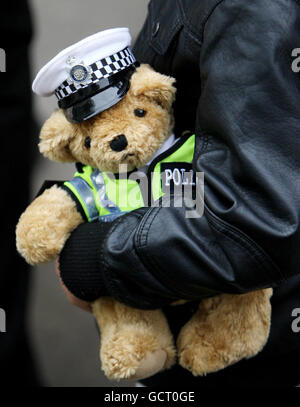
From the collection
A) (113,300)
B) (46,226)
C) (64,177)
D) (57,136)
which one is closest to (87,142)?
(57,136)

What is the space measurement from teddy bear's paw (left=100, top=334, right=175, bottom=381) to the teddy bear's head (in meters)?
0.29

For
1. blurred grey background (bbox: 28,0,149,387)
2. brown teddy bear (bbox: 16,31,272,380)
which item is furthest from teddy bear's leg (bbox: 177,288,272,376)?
blurred grey background (bbox: 28,0,149,387)

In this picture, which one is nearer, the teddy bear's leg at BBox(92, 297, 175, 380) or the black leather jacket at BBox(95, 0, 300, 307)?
the black leather jacket at BBox(95, 0, 300, 307)

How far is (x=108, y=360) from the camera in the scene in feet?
2.81

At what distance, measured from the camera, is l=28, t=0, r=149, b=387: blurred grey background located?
218 cm

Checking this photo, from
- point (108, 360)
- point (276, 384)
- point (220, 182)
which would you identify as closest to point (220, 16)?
point (220, 182)

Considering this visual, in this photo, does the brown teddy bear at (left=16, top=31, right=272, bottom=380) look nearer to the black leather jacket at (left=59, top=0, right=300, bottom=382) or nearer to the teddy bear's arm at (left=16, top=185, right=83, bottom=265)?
the teddy bear's arm at (left=16, top=185, right=83, bottom=265)

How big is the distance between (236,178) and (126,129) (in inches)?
8.8

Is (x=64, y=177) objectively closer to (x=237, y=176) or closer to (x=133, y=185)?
(x=133, y=185)

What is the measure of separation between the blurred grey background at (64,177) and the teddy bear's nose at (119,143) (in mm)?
1353

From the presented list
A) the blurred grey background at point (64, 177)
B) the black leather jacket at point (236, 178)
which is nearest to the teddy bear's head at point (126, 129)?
the black leather jacket at point (236, 178)

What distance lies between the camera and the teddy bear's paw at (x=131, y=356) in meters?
0.84

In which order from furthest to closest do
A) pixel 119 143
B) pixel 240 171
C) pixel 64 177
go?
pixel 64 177 < pixel 119 143 < pixel 240 171

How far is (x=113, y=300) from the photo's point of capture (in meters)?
0.92
